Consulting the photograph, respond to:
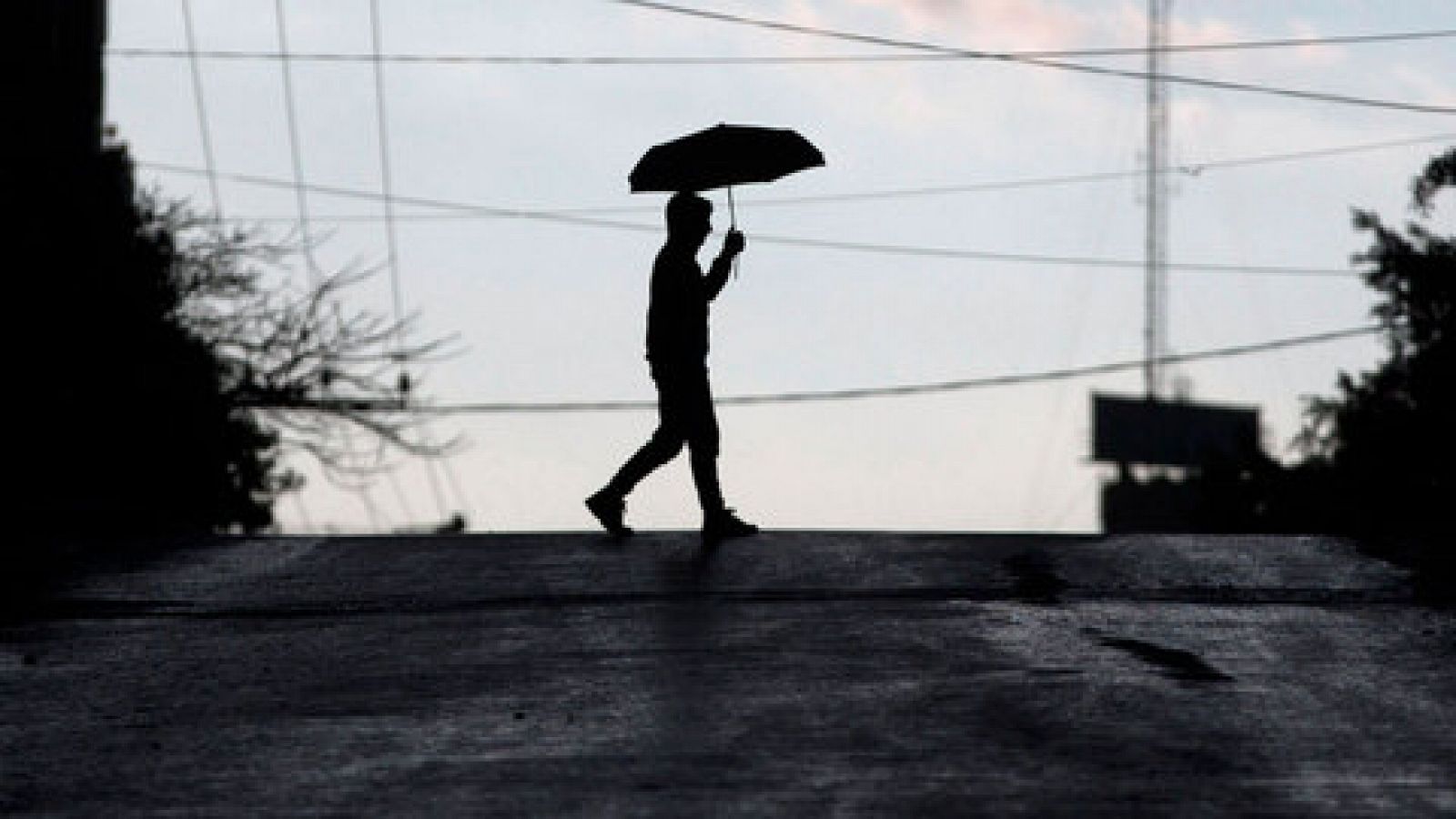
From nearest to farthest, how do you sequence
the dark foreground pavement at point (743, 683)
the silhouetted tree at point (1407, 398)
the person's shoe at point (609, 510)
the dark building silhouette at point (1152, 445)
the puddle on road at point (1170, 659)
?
1. the dark foreground pavement at point (743, 683)
2. the puddle on road at point (1170, 659)
3. the person's shoe at point (609, 510)
4. the silhouetted tree at point (1407, 398)
5. the dark building silhouette at point (1152, 445)

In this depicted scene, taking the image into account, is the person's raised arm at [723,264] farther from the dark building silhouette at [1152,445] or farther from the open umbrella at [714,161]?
the dark building silhouette at [1152,445]

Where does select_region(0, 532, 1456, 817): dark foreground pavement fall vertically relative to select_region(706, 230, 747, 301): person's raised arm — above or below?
below

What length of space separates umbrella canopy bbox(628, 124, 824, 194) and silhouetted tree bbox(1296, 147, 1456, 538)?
46.6 metres

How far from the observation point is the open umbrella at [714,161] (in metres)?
18.1

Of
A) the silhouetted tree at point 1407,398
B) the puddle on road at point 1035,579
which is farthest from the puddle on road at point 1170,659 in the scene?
the silhouetted tree at point 1407,398

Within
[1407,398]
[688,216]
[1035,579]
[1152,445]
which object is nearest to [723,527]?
[688,216]

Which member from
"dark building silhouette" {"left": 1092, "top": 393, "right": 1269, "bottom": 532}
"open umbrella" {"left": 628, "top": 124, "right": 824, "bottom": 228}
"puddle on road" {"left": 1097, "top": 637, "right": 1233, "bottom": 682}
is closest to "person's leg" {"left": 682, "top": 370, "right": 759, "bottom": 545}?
"open umbrella" {"left": 628, "top": 124, "right": 824, "bottom": 228}

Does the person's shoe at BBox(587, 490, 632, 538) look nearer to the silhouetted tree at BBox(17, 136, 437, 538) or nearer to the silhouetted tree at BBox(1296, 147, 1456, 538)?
the silhouetted tree at BBox(17, 136, 437, 538)

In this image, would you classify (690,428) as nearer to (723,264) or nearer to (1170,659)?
(723,264)

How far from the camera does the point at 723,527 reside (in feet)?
61.1

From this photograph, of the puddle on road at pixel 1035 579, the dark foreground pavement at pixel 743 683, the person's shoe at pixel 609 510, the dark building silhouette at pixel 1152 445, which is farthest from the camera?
the dark building silhouette at pixel 1152 445

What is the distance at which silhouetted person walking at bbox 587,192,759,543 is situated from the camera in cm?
1838

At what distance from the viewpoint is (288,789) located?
9961 millimetres

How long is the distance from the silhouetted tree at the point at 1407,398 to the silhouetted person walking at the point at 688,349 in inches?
1832
